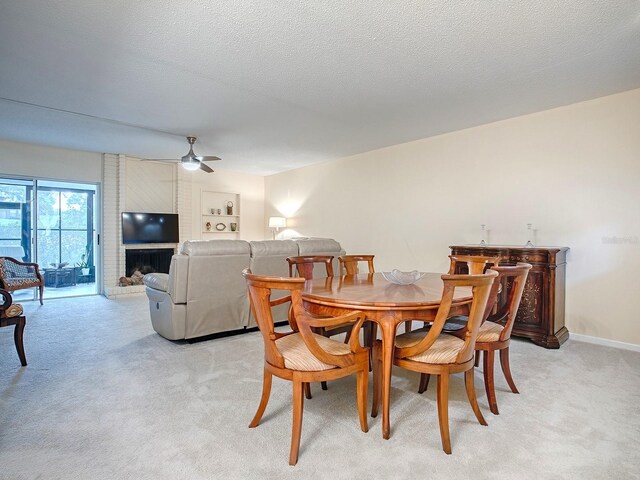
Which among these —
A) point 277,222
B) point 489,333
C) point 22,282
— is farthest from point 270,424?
point 277,222

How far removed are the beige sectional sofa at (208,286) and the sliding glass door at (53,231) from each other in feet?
11.9

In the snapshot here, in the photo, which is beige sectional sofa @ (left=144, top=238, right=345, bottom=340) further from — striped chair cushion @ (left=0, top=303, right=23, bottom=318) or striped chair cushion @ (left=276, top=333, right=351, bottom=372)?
striped chair cushion @ (left=276, top=333, right=351, bottom=372)

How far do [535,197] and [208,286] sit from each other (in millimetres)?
3724

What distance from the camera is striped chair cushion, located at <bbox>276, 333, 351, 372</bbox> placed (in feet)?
5.53

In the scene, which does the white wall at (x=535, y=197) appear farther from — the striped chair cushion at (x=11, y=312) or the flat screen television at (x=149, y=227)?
the striped chair cushion at (x=11, y=312)

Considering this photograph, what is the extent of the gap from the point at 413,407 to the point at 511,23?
2.57 metres

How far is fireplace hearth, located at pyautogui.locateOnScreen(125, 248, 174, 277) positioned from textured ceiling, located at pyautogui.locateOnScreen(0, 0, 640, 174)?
8.64 ft

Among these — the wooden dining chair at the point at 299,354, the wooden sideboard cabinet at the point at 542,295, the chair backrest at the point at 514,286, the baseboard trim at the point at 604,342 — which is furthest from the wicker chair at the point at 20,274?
the baseboard trim at the point at 604,342

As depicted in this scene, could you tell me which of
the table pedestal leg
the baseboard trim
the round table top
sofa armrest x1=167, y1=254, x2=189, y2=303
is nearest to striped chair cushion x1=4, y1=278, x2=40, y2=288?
sofa armrest x1=167, y1=254, x2=189, y2=303

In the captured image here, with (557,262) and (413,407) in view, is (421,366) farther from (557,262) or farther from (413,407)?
(557,262)

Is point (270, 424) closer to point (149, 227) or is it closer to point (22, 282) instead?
point (22, 282)

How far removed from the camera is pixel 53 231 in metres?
6.11

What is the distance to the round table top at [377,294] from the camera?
1.73 m

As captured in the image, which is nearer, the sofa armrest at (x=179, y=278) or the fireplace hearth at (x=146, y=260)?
the sofa armrest at (x=179, y=278)
